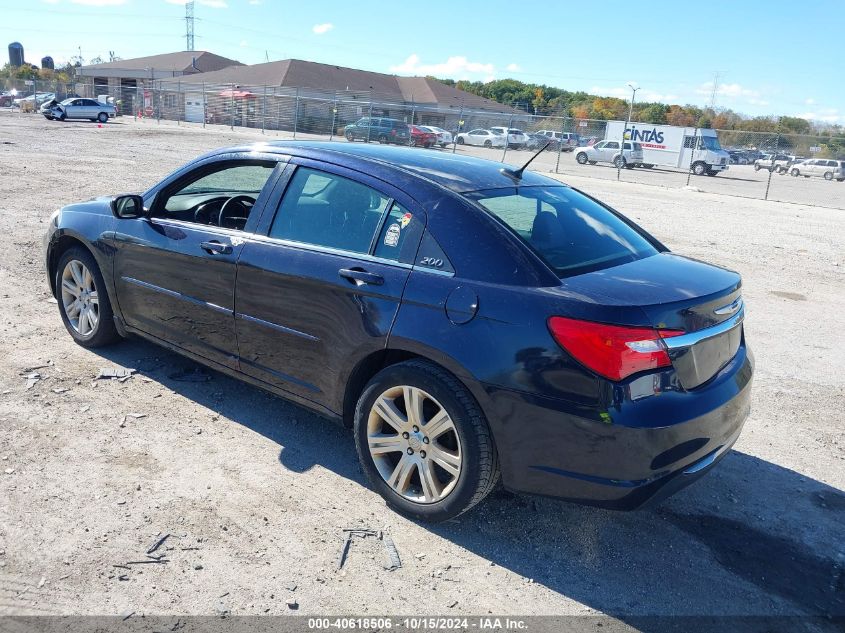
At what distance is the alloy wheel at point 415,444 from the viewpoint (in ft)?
10.5

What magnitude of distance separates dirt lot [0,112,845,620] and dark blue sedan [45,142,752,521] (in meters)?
0.35

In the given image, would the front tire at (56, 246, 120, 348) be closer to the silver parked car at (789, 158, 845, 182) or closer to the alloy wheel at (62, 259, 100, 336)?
the alloy wheel at (62, 259, 100, 336)

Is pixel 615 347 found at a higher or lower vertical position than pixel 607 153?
lower

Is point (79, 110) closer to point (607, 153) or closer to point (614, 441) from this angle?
point (607, 153)

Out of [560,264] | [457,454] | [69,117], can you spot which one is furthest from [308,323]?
[69,117]

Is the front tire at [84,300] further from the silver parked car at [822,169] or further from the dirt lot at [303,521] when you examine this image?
the silver parked car at [822,169]

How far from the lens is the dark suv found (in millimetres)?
35062

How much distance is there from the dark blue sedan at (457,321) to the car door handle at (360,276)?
0.04ft

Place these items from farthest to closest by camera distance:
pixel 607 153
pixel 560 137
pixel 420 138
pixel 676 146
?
pixel 676 146 → pixel 607 153 → pixel 420 138 → pixel 560 137

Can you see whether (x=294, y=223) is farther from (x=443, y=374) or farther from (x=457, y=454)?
(x=457, y=454)

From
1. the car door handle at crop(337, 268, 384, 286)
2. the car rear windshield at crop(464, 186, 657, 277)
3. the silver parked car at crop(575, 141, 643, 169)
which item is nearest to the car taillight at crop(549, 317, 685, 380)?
the car rear windshield at crop(464, 186, 657, 277)

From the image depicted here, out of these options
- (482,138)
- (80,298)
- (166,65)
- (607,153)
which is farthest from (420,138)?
(166,65)

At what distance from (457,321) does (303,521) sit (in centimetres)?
125

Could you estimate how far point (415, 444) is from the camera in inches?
131
